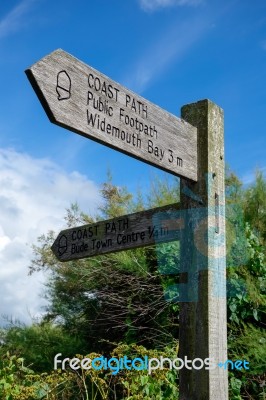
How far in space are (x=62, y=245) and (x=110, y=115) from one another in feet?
4.38

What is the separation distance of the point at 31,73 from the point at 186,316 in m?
1.75

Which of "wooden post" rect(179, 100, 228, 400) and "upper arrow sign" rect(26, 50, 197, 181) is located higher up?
"upper arrow sign" rect(26, 50, 197, 181)

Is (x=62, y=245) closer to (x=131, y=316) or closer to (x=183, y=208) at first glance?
(x=183, y=208)

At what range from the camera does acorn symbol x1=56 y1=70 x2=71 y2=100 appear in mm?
2949

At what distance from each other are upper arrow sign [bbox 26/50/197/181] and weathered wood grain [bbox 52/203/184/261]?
31 cm

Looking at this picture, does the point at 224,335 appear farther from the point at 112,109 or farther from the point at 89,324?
the point at 89,324

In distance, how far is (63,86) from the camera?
298 centimetres

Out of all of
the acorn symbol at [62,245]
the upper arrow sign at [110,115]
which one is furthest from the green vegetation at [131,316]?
the upper arrow sign at [110,115]

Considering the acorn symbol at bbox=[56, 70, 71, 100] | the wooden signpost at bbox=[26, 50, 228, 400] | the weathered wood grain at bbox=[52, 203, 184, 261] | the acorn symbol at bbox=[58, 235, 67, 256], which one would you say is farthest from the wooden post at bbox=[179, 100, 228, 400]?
the acorn symbol at bbox=[56, 70, 71, 100]

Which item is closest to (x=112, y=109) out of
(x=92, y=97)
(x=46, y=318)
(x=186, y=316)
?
(x=92, y=97)

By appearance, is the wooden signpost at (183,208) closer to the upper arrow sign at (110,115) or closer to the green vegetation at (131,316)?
the upper arrow sign at (110,115)

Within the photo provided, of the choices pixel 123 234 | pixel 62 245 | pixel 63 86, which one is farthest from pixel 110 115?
pixel 62 245

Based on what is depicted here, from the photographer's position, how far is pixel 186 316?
3748mm

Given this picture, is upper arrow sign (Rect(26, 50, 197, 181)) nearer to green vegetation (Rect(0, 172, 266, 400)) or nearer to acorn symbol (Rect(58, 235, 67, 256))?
acorn symbol (Rect(58, 235, 67, 256))
